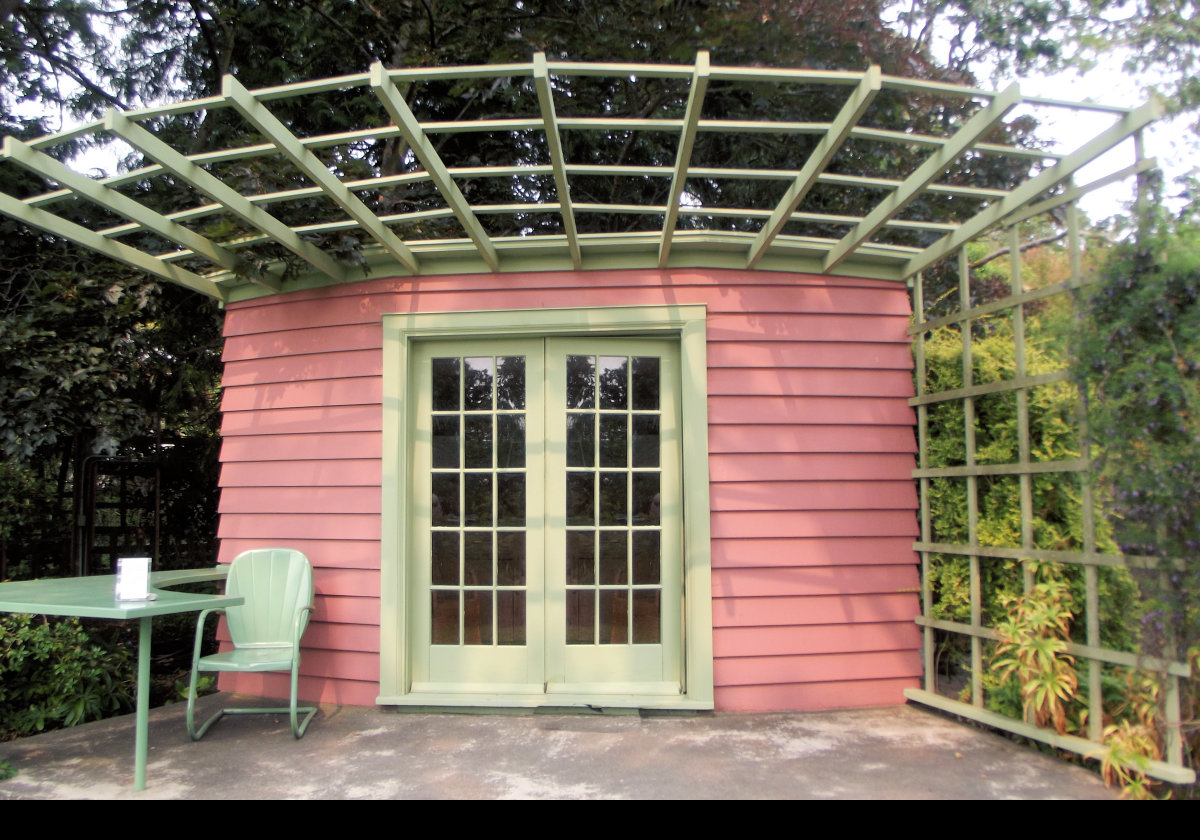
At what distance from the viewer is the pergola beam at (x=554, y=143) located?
7.72 ft

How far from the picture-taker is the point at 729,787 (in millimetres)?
2918

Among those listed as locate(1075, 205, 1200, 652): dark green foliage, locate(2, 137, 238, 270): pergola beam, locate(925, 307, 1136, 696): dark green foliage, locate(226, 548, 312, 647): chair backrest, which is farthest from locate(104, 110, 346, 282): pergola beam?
Result: locate(1075, 205, 1200, 652): dark green foliage

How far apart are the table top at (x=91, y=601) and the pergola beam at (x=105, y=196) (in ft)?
5.07

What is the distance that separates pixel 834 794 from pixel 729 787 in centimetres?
37

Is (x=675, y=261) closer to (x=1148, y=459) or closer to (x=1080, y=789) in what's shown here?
(x=1148, y=459)

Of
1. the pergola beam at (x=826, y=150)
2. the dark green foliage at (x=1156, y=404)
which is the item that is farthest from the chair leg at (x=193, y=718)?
the dark green foliage at (x=1156, y=404)

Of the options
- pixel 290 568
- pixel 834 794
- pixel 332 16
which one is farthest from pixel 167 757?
pixel 332 16

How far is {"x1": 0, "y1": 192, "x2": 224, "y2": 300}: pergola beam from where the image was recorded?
344 cm

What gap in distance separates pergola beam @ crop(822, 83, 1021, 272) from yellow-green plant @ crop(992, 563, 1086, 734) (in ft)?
5.14

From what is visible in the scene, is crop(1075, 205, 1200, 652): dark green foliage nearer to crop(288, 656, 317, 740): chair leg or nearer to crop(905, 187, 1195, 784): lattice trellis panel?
crop(905, 187, 1195, 784): lattice trellis panel

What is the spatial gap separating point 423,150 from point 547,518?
1.94 metres

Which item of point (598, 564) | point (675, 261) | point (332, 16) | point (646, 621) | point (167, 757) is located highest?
point (332, 16)

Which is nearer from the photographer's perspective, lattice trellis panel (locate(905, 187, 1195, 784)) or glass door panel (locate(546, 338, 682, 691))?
lattice trellis panel (locate(905, 187, 1195, 784))

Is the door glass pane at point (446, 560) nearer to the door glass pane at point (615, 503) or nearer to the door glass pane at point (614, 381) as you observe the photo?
the door glass pane at point (615, 503)
